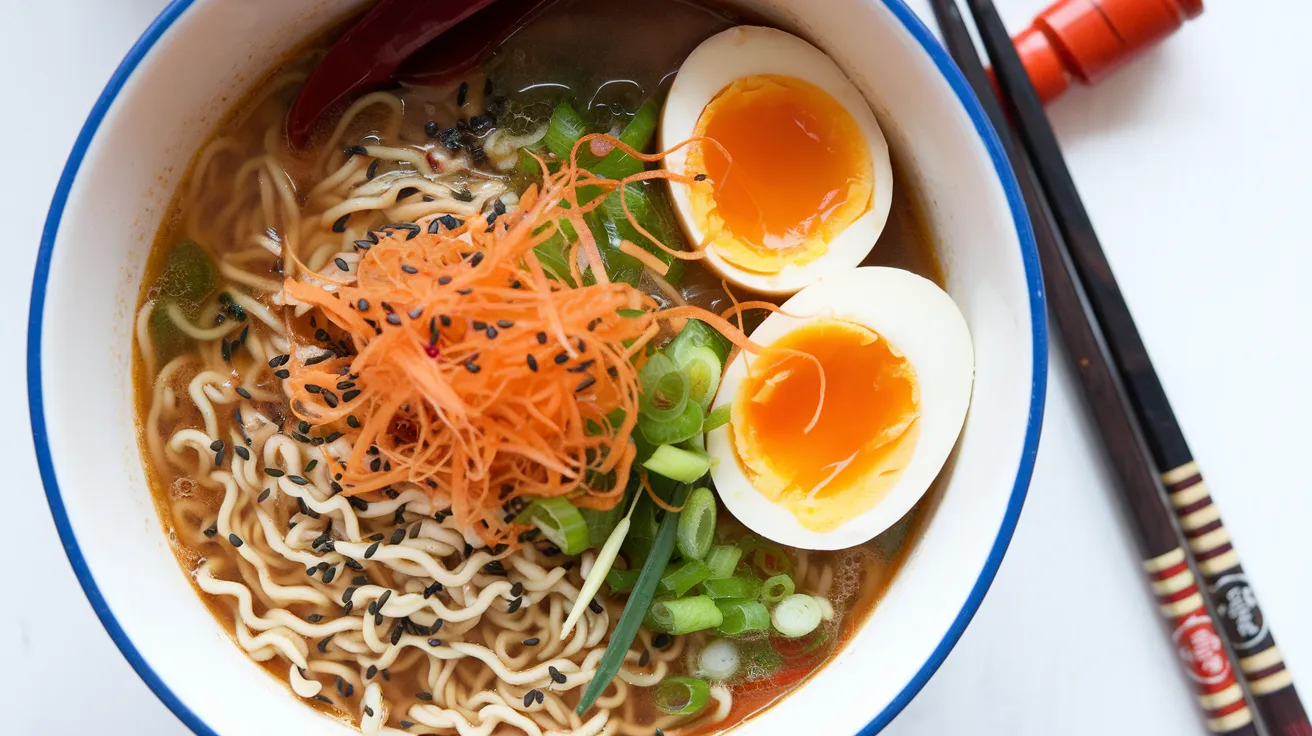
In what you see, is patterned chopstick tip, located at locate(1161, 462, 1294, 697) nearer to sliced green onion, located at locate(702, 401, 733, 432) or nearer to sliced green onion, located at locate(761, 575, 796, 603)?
sliced green onion, located at locate(761, 575, 796, 603)

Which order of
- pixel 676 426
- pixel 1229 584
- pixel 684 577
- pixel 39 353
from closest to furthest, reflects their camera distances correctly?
pixel 39 353 → pixel 676 426 → pixel 684 577 → pixel 1229 584

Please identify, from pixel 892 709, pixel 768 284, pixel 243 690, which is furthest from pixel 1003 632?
pixel 243 690

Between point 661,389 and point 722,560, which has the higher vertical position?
point 661,389

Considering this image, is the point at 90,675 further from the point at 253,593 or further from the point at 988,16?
the point at 988,16

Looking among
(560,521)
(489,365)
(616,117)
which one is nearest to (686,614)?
(560,521)

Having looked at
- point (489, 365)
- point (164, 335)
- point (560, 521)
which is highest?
point (164, 335)

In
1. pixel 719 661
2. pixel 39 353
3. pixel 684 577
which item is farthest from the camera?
pixel 719 661

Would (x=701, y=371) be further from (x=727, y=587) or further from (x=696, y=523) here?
(x=727, y=587)
